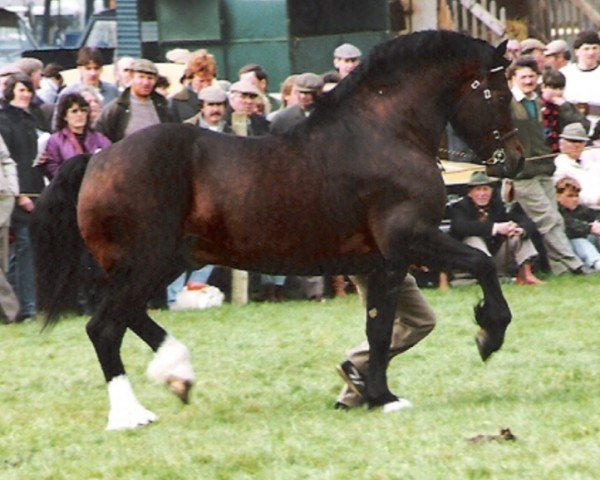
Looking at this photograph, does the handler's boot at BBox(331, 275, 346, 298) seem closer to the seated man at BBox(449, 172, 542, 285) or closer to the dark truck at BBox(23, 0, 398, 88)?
the seated man at BBox(449, 172, 542, 285)

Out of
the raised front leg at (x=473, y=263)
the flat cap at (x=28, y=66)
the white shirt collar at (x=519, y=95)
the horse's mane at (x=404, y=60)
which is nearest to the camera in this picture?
the raised front leg at (x=473, y=263)

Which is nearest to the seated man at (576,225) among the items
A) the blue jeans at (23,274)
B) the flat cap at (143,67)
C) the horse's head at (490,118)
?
the flat cap at (143,67)

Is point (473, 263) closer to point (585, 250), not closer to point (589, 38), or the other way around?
point (585, 250)

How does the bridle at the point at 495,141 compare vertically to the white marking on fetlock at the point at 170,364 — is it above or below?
above

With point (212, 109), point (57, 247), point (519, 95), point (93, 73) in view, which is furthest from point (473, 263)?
point (93, 73)

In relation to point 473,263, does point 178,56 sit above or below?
above

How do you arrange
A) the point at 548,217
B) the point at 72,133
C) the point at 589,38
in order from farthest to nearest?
the point at 589,38 → the point at 548,217 → the point at 72,133

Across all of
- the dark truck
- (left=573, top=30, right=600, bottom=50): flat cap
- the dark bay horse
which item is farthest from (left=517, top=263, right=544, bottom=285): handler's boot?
the dark truck

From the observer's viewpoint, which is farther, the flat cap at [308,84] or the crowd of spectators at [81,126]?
the flat cap at [308,84]

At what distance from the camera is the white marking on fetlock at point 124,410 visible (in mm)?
9703

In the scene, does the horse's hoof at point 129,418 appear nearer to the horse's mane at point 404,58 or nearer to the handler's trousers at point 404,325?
the handler's trousers at point 404,325

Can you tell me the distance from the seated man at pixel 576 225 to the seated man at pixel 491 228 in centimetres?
63

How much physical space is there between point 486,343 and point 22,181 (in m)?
6.41

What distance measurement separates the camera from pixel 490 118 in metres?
10.1
